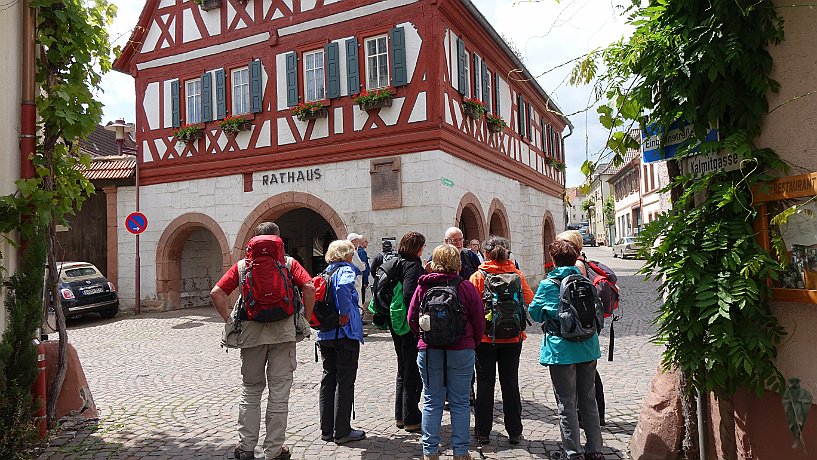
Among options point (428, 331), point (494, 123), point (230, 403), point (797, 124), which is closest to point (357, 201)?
point (494, 123)

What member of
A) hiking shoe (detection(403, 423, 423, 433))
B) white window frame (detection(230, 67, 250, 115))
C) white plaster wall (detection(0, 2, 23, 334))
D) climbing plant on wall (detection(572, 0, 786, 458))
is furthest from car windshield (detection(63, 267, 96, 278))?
climbing plant on wall (detection(572, 0, 786, 458))

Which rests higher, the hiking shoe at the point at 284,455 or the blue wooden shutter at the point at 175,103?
the blue wooden shutter at the point at 175,103

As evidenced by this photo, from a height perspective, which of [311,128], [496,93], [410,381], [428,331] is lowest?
[410,381]

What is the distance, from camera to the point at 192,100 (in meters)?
13.9

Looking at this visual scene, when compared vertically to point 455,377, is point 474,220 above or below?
above

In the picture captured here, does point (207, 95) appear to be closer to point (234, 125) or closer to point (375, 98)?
point (234, 125)

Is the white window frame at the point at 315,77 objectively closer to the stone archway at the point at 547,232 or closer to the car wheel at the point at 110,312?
the car wheel at the point at 110,312

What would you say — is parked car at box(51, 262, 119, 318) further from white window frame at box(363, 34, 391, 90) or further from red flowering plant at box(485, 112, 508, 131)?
red flowering plant at box(485, 112, 508, 131)

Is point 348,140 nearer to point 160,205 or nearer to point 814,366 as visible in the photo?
point 160,205

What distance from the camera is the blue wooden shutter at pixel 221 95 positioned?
13.2 metres

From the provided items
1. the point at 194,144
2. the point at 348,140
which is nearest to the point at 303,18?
the point at 348,140

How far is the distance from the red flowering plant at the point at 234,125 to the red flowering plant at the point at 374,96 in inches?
117

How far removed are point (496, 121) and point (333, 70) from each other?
4.24 meters

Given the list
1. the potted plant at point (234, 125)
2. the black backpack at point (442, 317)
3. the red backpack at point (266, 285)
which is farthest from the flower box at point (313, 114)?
the black backpack at point (442, 317)
